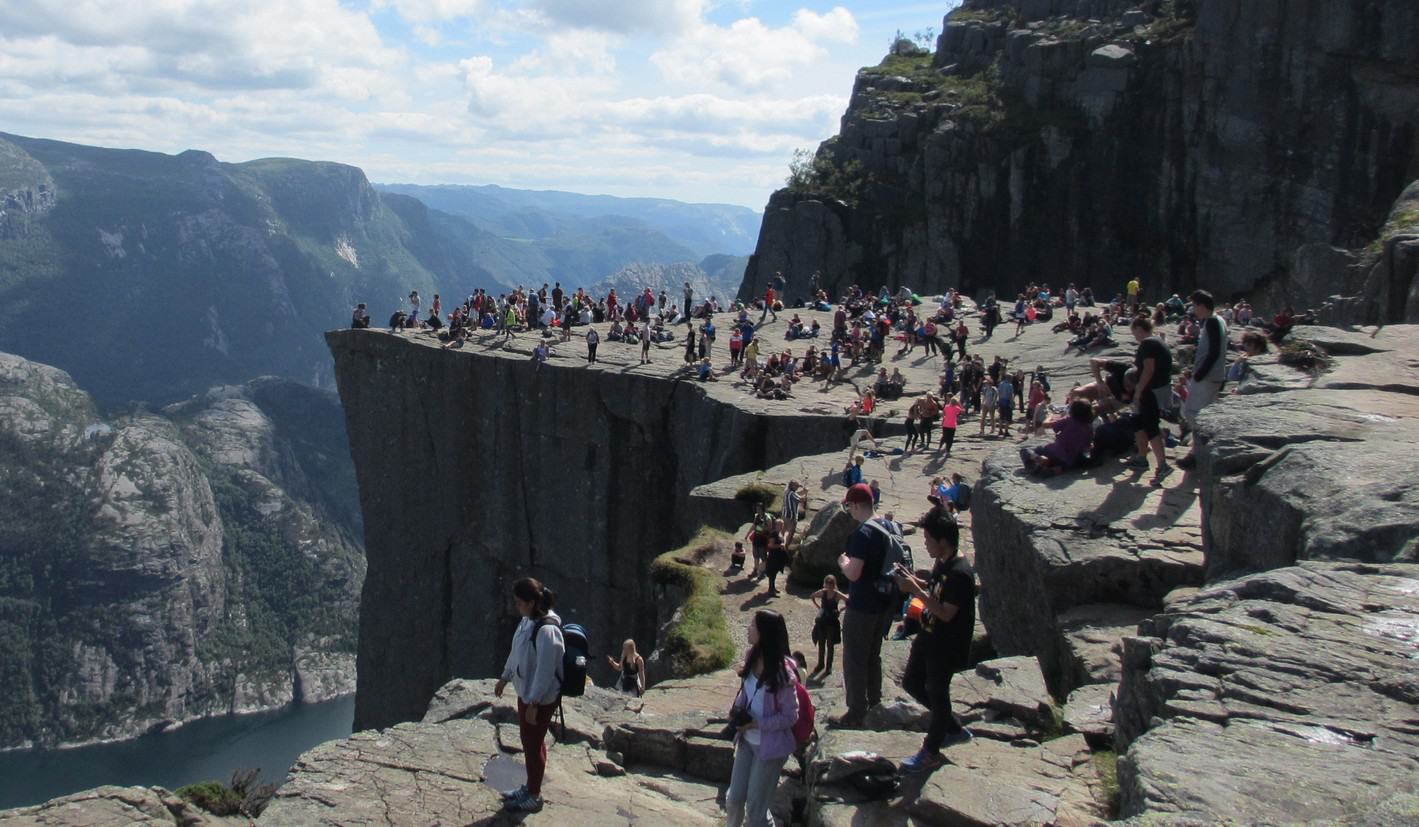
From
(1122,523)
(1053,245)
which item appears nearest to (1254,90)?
(1053,245)

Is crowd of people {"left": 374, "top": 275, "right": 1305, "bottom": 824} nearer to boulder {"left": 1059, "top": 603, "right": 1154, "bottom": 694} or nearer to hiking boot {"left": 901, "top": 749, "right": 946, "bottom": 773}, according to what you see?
hiking boot {"left": 901, "top": 749, "right": 946, "bottom": 773}

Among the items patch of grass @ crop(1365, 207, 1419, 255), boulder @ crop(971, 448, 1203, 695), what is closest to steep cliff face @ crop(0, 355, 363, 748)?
patch of grass @ crop(1365, 207, 1419, 255)

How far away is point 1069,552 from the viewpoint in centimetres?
1330

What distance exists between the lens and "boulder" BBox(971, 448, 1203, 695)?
1312cm

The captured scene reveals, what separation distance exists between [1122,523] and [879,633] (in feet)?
14.0

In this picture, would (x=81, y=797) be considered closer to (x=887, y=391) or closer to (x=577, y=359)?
(x=887, y=391)

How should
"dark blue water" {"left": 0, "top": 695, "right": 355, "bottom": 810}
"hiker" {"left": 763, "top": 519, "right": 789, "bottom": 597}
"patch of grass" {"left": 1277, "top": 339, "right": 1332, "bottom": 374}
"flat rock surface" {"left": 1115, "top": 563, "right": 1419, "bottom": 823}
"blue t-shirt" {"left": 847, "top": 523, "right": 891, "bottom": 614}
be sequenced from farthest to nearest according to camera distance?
"dark blue water" {"left": 0, "top": 695, "right": 355, "bottom": 810} → "hiker" {"left": 763, "top": 519, "right": 789, "bottom": 597} → "patch of grass" {"left": 1277, "top": 339, "right": 1332, "bottom": 374} → "blue t-shirt" {"left": 847, "top": 523, "right": 891, "bottom": 614} → "flat rock surface" {"left": 1115, "top": 563, "right": 1419, "bottom": 823}

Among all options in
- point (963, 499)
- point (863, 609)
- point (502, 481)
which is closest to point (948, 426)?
point (963, 499)

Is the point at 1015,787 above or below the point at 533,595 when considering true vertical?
below

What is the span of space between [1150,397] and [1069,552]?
279 cm

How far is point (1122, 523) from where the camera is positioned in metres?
13.8

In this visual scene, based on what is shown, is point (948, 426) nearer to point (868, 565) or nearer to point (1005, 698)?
point (1005, 698)

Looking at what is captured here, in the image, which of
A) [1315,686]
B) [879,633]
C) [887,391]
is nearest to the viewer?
[1315,686]

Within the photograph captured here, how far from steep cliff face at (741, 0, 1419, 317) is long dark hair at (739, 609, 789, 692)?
4767 cm
